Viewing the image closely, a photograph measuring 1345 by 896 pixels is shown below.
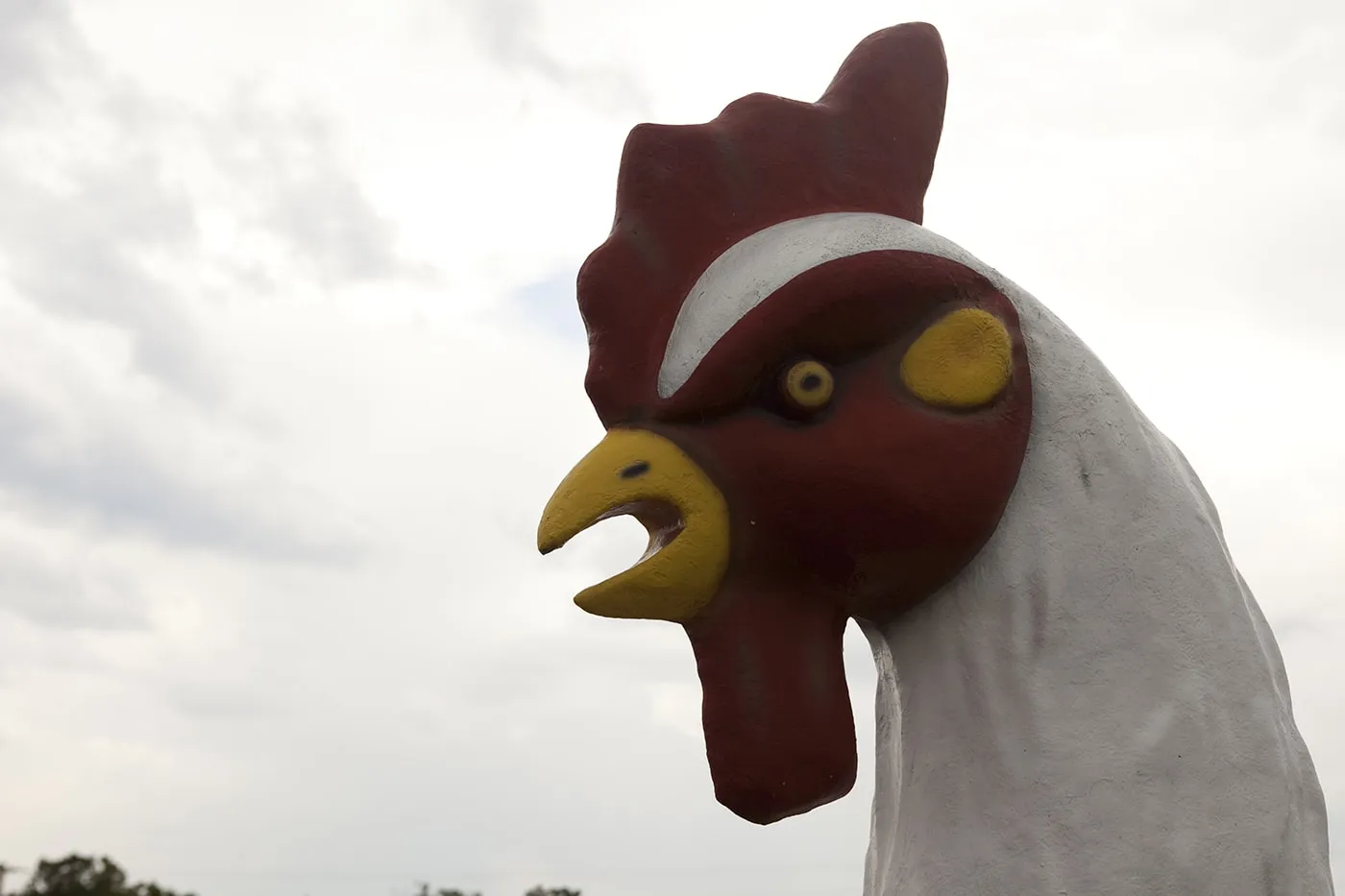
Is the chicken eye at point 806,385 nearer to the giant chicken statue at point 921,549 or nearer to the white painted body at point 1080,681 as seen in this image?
the giant chicken statue at point 921,549

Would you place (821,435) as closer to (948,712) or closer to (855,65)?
(948,712)

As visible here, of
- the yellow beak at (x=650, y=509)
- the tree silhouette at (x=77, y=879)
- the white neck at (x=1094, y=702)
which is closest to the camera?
the white neck at (x=1094, y=702)

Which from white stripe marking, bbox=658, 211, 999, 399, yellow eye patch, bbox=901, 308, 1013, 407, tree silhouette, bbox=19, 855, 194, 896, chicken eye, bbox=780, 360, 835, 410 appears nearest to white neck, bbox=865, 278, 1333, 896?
yellow eye patch, bbox=901, 308, 1013, 407

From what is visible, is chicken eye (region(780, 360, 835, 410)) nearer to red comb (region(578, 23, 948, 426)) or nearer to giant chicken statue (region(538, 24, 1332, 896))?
giant chicken statue (region(538, 24, 1332, 896))

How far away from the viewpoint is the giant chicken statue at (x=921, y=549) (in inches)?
82.4

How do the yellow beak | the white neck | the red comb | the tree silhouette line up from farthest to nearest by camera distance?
1. the tree silhouette
2. the red comb
3. the yellow beak
4. the white neck

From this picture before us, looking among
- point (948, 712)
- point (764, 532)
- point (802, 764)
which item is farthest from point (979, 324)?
point (802, 764)

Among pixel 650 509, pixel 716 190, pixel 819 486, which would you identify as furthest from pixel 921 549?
pixel 716 190

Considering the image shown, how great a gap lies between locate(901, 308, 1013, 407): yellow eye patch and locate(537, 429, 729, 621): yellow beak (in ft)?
1.26

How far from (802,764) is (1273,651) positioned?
885mm

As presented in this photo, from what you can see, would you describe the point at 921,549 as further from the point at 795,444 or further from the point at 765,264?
the point at 765,264

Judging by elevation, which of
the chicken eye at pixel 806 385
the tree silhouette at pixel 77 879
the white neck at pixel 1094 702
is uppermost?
the tree silhouette at pixel 77 879

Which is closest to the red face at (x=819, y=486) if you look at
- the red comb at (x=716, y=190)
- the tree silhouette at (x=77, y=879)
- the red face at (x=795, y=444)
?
the red face at (x=795, y=444)

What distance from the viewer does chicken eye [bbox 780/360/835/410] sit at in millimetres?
2164
